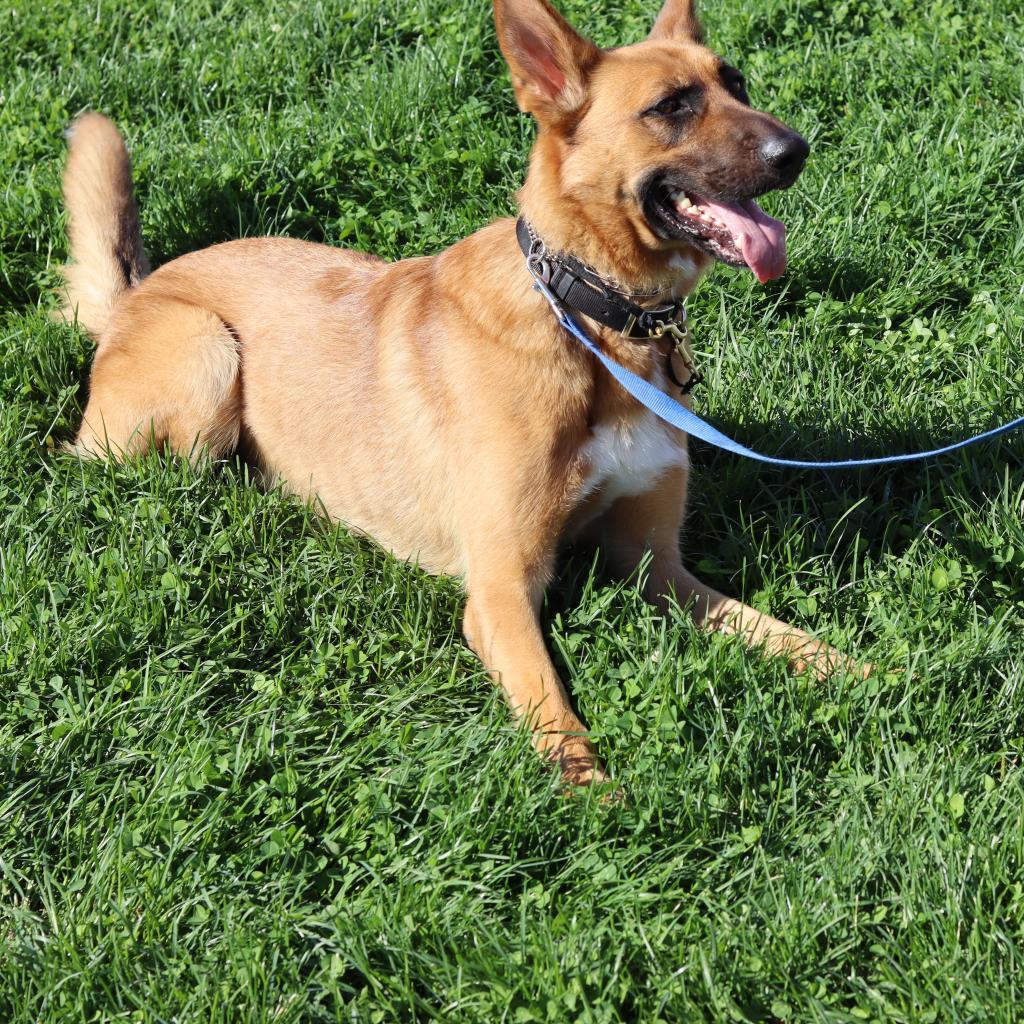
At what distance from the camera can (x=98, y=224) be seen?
455cm

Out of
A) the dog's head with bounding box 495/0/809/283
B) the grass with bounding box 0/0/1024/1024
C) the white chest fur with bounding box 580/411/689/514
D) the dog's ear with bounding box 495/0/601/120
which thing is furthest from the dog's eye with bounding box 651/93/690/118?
the grass with bounding box 0/0/1024/1024

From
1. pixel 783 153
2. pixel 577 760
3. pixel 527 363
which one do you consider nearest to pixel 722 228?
pixel 783 153

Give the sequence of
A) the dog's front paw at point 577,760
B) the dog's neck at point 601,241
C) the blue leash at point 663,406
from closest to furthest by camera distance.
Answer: the dog's front paw at point 577,760 → the blue leash at point 663,406 → the dog's neck at point 601,241

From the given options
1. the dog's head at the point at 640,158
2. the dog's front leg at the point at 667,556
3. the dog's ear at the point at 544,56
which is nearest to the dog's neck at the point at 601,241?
the dog's head at the point at 640,158

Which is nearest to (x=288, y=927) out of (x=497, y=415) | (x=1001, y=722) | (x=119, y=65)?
(x=497, y=415)

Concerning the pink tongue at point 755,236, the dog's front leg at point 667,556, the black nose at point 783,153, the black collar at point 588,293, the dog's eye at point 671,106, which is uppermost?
the dog's eye at point 671,106

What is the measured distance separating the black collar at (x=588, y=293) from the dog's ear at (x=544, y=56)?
0.35 m

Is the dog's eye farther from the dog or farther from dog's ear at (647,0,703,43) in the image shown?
dog's ear at (647,0,703,43)

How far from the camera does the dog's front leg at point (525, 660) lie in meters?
2.97

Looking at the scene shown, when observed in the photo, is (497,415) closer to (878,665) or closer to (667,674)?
(667,674)

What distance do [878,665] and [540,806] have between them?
102 centimetres

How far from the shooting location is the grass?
2.44 meters

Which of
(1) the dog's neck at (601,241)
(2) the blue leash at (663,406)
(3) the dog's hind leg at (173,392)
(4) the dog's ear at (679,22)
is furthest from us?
(3) the dog's hind leg at (173,392)

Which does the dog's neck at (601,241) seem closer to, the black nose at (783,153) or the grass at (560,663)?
the black nose at (783,153)
